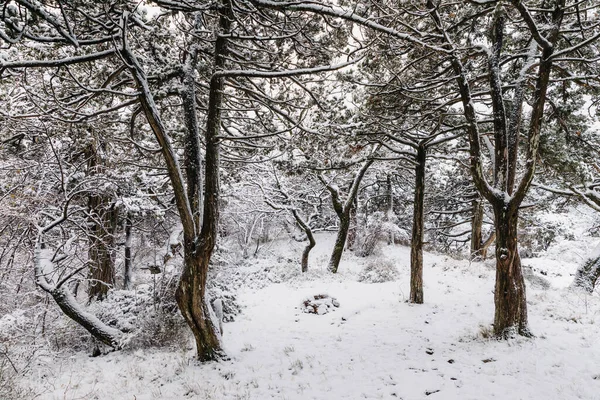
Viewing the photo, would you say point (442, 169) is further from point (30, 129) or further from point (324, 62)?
point (30, 129)

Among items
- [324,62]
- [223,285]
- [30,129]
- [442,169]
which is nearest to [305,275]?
[223,285]

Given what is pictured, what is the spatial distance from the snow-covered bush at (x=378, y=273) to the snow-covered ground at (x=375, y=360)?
2.99m

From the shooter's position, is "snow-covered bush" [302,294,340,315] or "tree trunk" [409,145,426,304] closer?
"tree trunk" [409,145,426,304]

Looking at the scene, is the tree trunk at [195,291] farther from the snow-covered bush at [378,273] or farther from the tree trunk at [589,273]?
the tree trunk at [589,273]

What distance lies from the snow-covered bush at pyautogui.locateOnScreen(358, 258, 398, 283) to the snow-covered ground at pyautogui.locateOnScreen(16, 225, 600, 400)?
118 inches

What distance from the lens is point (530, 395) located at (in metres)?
4.02

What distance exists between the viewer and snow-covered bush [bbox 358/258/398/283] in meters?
12.7

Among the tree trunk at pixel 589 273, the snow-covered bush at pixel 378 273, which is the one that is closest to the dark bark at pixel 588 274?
the tree trunk at pixel 589 273

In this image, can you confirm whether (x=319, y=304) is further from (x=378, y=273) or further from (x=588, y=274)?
(x=588, y=274)

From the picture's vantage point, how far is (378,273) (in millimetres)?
13203

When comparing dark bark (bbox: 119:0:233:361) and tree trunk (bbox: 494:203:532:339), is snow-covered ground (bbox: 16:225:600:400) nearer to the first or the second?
tree trunk (bbox: 494:203:532:339)

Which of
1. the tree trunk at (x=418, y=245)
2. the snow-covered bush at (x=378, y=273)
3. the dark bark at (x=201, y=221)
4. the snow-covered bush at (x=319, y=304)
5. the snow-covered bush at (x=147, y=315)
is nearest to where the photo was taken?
the dark bark at (x=201, y=221)

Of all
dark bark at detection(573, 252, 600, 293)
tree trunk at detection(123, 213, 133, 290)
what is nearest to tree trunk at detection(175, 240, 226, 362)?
tree trunk at detection(123, 213, 133, 290)

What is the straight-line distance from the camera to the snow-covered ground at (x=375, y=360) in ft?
14.9
